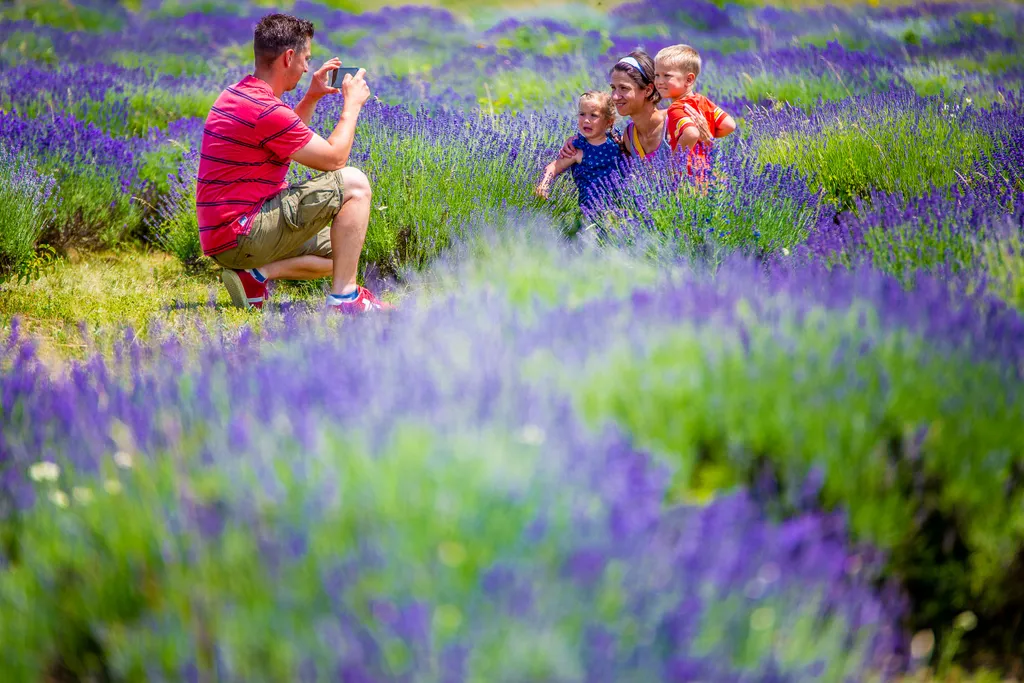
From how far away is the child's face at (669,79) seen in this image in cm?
437

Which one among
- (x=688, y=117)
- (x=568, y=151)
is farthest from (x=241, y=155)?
(x=688, y=117)

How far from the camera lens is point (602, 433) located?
1.60 m

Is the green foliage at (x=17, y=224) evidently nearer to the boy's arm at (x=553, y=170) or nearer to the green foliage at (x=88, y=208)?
the green foliage at (x=88, y=208)

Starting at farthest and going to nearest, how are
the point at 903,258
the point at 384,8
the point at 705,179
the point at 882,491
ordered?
1. the point at 384,8
2. the point at 705,179
3. the point at 903,258
4. the point at 882,491

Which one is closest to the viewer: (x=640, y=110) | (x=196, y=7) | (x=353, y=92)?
(x=353, y=92)

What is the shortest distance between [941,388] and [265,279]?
2.93m

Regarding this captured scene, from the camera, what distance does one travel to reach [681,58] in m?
4.40

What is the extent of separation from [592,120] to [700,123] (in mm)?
540

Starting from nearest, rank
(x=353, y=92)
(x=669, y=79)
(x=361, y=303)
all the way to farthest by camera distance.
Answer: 1. (x=353, y=92)
2. (x=361, y=303)
3. (x=669, y=79)

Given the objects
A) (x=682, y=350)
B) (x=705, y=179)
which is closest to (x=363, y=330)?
(x=682, y=350)

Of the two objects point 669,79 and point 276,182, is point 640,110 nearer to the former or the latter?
point 669,79

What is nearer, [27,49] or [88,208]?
[88,208]

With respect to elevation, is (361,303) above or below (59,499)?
below

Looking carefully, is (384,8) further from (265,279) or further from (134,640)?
(134,640)
